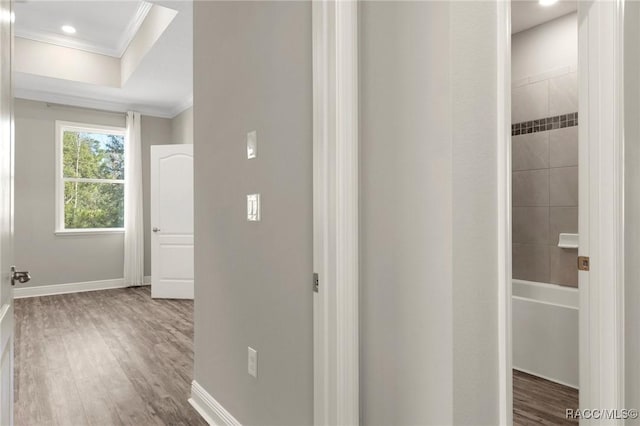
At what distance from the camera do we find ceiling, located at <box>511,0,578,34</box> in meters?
3.14

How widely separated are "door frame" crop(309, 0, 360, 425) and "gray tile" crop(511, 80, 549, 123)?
2.83 metres

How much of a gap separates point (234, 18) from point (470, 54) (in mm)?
1346

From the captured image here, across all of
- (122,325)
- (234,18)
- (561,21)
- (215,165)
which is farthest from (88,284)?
(561,21)

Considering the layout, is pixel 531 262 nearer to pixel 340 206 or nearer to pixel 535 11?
pixel 535 11

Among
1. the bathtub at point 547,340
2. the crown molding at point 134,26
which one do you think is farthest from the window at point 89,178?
the bathtub at point 547,340

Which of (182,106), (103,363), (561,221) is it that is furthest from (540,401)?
(182,106)

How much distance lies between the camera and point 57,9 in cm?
399

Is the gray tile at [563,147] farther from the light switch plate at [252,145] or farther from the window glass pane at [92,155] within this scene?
the window glass pane at [92,155]

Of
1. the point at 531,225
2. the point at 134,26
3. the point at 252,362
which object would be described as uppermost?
the point at 134,26

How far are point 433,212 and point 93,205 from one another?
6078 mm

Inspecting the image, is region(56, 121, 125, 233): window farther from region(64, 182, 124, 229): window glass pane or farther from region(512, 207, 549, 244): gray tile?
region(512, 207, 549, 244): gray tile

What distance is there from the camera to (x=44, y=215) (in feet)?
18.0

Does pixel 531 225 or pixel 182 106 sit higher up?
pixel 182 106

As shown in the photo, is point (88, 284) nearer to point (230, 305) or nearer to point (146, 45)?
point (146, 45)
